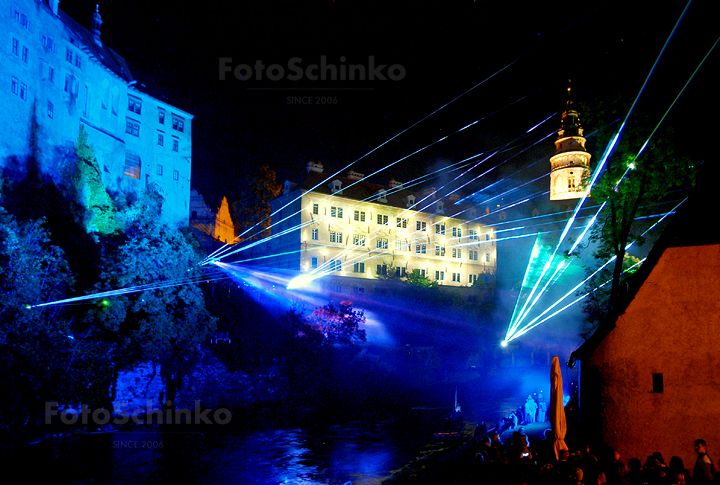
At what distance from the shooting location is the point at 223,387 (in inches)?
1522

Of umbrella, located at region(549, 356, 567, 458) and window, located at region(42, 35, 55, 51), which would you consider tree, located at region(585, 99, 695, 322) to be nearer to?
umbrella, located at region(549, 356, 567, 458)

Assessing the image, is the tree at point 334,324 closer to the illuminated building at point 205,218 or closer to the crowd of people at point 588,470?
the crowd of people at point 588,470

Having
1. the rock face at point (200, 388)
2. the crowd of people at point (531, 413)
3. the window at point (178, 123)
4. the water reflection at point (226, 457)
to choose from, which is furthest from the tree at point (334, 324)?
the window at point (178, 123)

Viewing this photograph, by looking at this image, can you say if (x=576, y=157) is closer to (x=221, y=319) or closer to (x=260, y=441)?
(x=221, y=319)

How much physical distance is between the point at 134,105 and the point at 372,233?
101 ft

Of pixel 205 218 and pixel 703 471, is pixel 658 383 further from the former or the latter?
pixel 205 218

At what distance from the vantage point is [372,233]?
212 ft

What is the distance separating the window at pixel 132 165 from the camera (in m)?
51.9

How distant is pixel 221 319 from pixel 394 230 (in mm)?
29998

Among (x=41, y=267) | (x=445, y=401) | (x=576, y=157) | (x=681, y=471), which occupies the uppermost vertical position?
(x=576, y=157)

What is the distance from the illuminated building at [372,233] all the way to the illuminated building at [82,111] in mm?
13149

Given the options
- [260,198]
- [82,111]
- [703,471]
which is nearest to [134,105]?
[82,111]

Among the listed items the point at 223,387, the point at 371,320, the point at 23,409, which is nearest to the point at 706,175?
the point at 23,409

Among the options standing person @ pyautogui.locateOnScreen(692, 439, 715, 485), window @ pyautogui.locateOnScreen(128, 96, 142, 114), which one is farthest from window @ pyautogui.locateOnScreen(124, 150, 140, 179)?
standing person @ pyautogui.locateOnScreen(692, 439, 715, 485)
